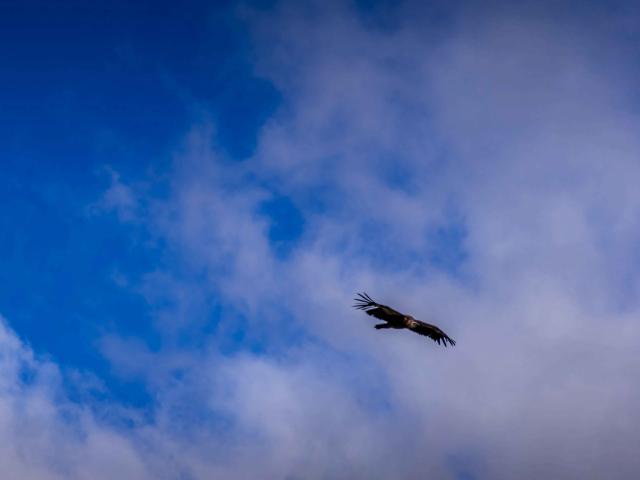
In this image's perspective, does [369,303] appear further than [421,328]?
No

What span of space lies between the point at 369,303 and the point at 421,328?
16.6 feet

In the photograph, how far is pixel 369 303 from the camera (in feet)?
109

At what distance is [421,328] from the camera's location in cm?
3594
